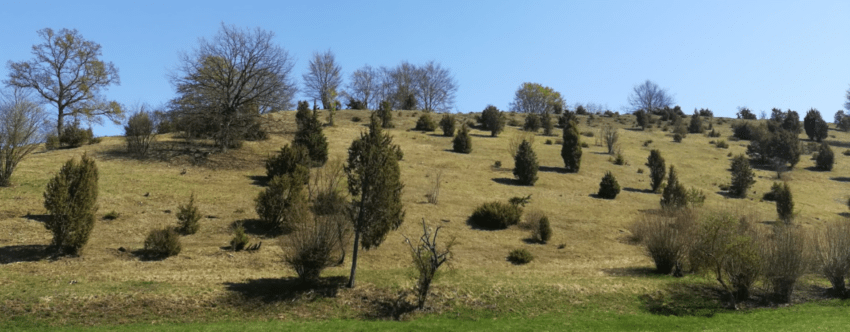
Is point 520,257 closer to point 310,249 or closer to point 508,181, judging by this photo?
point 310,249

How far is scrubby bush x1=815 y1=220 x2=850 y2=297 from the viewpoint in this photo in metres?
19.1

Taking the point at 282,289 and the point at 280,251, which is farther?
the point at 280,251

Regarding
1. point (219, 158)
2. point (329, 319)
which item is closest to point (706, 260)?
point (329, 319)

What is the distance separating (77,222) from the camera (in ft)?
58.4

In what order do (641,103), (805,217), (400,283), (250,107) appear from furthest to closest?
(641,103) < (250,107) < (805,217) < (400,283)

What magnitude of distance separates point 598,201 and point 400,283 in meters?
19.7

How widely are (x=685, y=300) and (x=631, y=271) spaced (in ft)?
10.1

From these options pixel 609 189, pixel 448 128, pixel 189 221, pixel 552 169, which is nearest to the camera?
pixel 189 221

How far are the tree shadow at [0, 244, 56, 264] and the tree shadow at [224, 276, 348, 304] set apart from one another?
7.09 meters

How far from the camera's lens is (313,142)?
116ft

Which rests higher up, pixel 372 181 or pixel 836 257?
pixel 372 181

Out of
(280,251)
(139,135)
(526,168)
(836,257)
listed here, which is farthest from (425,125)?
(836,257)

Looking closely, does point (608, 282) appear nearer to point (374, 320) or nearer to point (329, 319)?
point (374, 320)

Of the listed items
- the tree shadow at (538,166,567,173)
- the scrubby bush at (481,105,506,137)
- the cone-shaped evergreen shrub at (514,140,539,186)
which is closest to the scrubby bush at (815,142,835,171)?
the tree shadow at (538,166,567,173)
